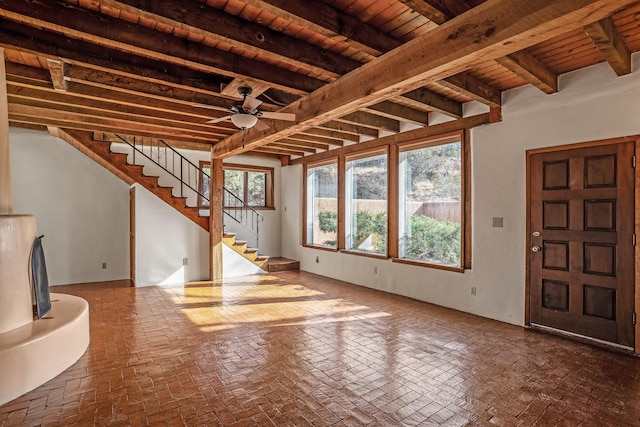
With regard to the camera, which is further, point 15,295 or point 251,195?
point 251,195

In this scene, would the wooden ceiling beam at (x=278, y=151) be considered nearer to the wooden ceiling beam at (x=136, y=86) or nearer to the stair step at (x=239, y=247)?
the stair step at (x=239, y=247)

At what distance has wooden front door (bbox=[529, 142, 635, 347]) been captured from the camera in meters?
3.57

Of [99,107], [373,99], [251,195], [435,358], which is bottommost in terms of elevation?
[435,358]

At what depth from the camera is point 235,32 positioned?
8.75 feet

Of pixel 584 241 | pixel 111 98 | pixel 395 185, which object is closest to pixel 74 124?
pixel 111 98

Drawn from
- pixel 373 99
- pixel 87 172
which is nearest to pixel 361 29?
pixel 373 99

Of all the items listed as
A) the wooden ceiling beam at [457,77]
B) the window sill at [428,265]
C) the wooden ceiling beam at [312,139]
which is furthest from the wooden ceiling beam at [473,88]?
the wooden ceiling beam at [312,139]

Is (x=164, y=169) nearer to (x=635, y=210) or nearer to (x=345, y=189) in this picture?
(x=345, y=189)

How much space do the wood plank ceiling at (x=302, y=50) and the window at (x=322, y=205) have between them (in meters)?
3.02

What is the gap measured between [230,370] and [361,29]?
3.10 meters

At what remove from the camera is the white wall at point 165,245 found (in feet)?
21.7

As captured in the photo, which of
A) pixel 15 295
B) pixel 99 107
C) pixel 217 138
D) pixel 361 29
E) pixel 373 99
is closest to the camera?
pixel 361 29

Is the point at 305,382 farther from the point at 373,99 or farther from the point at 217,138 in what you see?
the point at 217,138

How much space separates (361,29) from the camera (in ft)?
9.07
